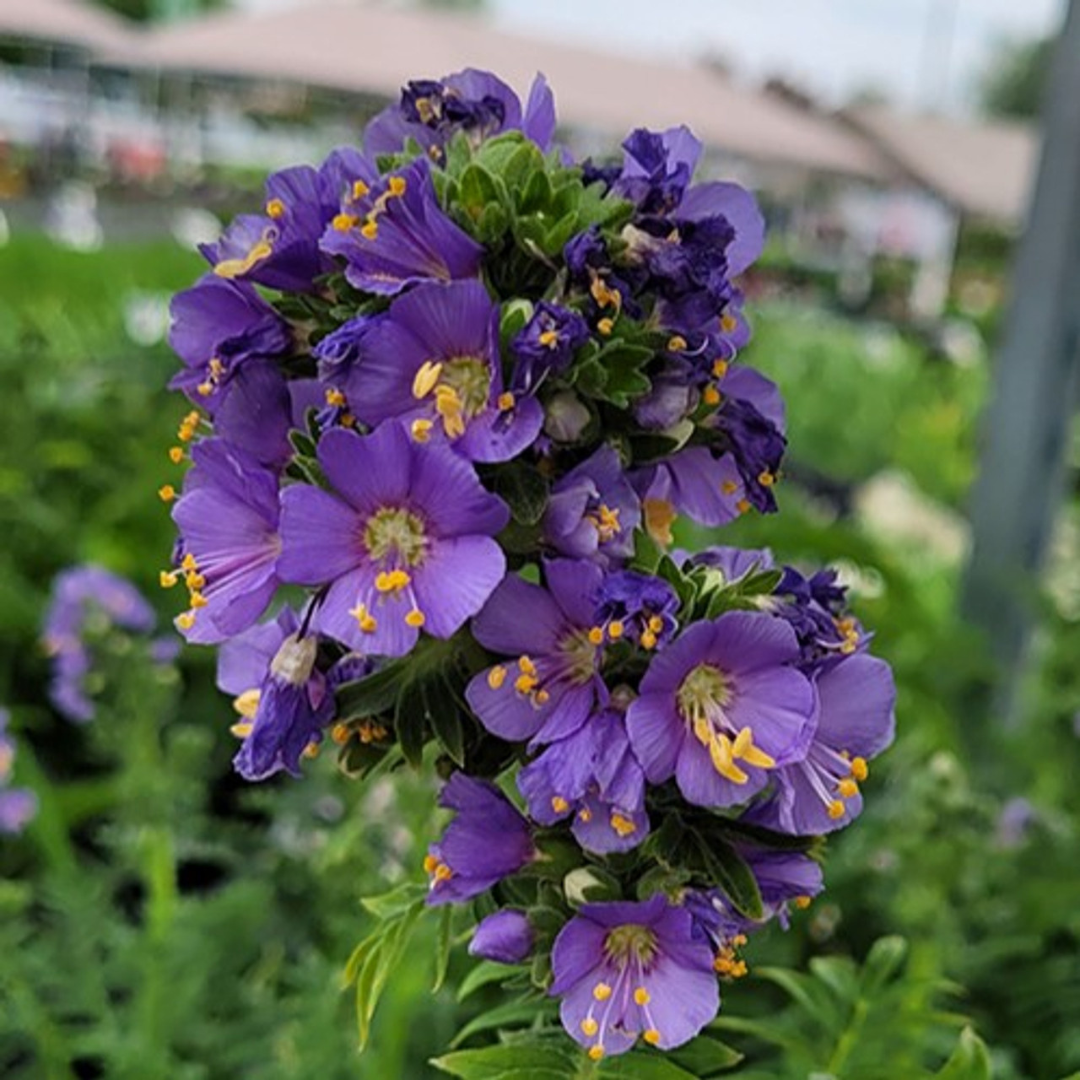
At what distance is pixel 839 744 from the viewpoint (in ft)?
2.35

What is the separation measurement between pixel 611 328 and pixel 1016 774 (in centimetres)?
192

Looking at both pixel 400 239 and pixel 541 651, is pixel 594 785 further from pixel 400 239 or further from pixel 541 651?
pixel 400 239

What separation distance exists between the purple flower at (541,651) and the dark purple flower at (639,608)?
15mm

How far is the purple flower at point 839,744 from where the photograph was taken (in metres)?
0.71

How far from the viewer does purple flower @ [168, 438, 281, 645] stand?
713 mm

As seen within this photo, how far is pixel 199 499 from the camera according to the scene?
0.72 metres

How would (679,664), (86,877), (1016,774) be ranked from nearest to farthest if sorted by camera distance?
(679,664)
(86,877)
(1016,774)

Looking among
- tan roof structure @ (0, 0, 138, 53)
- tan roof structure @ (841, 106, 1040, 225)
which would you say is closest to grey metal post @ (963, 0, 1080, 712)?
tan roof structure @ (841, 106, 1040, 225)

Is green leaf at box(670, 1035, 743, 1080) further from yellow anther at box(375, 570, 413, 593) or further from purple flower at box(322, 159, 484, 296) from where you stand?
purple flower at box(322, 159, 484, 296)

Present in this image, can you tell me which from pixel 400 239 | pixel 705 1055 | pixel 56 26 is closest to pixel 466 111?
pixel 400 239

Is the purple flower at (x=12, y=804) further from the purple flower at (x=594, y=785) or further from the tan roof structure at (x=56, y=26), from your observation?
the tan roof structure at (x=56, y=26)

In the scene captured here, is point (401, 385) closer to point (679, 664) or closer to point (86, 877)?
point (679, 664)

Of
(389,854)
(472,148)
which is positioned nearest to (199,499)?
(472,148)

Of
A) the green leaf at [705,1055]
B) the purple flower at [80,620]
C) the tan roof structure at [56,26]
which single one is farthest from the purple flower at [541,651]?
the tan roof structure at [56,26]
